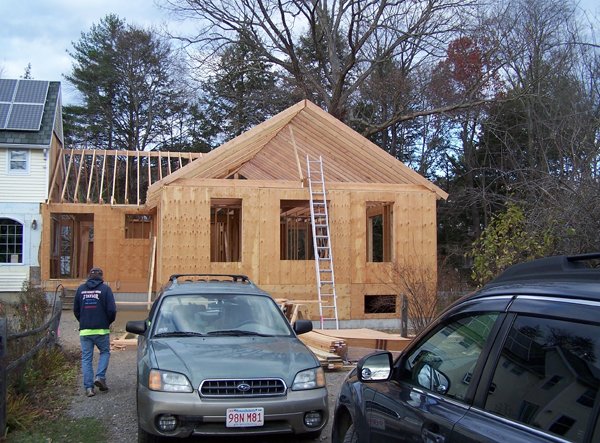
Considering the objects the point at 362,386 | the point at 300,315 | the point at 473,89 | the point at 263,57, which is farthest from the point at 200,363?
the point at 263,57

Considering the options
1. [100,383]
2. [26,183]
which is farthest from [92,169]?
[100,383]

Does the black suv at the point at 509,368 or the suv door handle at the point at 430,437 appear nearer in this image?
the black suv at the point at 509,368

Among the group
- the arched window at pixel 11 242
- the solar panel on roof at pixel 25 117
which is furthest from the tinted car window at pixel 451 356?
the solar panel on roof at pixel 25 117

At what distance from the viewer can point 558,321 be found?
2479 millimetres

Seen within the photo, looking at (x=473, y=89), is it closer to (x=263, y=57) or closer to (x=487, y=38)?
(x=487, y=38)

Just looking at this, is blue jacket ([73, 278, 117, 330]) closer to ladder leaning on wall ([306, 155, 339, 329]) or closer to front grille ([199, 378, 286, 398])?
front grille ([199, 378, 286, 398])

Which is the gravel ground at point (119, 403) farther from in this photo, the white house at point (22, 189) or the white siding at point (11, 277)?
the white siding at point (11, 277)

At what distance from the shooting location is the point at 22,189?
23219mm

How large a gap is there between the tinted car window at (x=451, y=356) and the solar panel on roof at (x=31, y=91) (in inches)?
980

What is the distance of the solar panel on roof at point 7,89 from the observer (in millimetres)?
25312

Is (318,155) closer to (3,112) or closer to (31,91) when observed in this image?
(3,112)

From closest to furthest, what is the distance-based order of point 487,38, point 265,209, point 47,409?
point 47,409 < point 265,209 < point 487,38

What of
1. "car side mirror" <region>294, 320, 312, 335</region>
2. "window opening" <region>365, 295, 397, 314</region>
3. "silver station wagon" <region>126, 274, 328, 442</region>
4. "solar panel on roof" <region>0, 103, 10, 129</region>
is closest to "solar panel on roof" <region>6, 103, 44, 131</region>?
"solar panel on roof" <region>0, 103, 10, 129</region>

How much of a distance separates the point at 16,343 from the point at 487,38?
24759 millimetres
